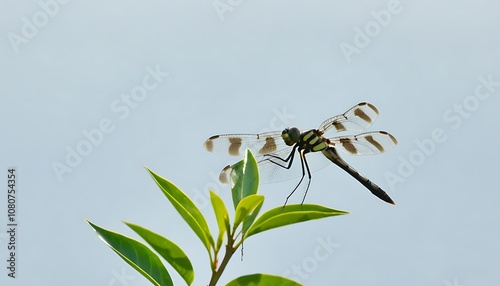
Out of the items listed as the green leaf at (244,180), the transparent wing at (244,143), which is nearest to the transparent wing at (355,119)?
the transparent wing at (244,143)

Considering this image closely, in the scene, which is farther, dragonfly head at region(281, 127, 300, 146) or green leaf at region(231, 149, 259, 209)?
dragonfly head at region(281, 127, 300, 146)

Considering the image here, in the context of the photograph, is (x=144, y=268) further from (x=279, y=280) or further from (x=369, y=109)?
(x=369, y=109)

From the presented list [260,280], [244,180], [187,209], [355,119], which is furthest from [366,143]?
[260,280]

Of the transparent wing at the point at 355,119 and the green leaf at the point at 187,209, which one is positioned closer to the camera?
the green leaf at the point at 187,209

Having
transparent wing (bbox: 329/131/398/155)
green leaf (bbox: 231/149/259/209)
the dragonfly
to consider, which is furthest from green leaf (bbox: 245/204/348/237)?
transparent wing (bbox: 329/131/398/155)

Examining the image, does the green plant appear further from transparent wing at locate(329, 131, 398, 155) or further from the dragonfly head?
transparent wing at locate(329, 131, 398, 155)

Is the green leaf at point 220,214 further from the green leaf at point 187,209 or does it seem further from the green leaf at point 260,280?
the green leaf at point 260,280
